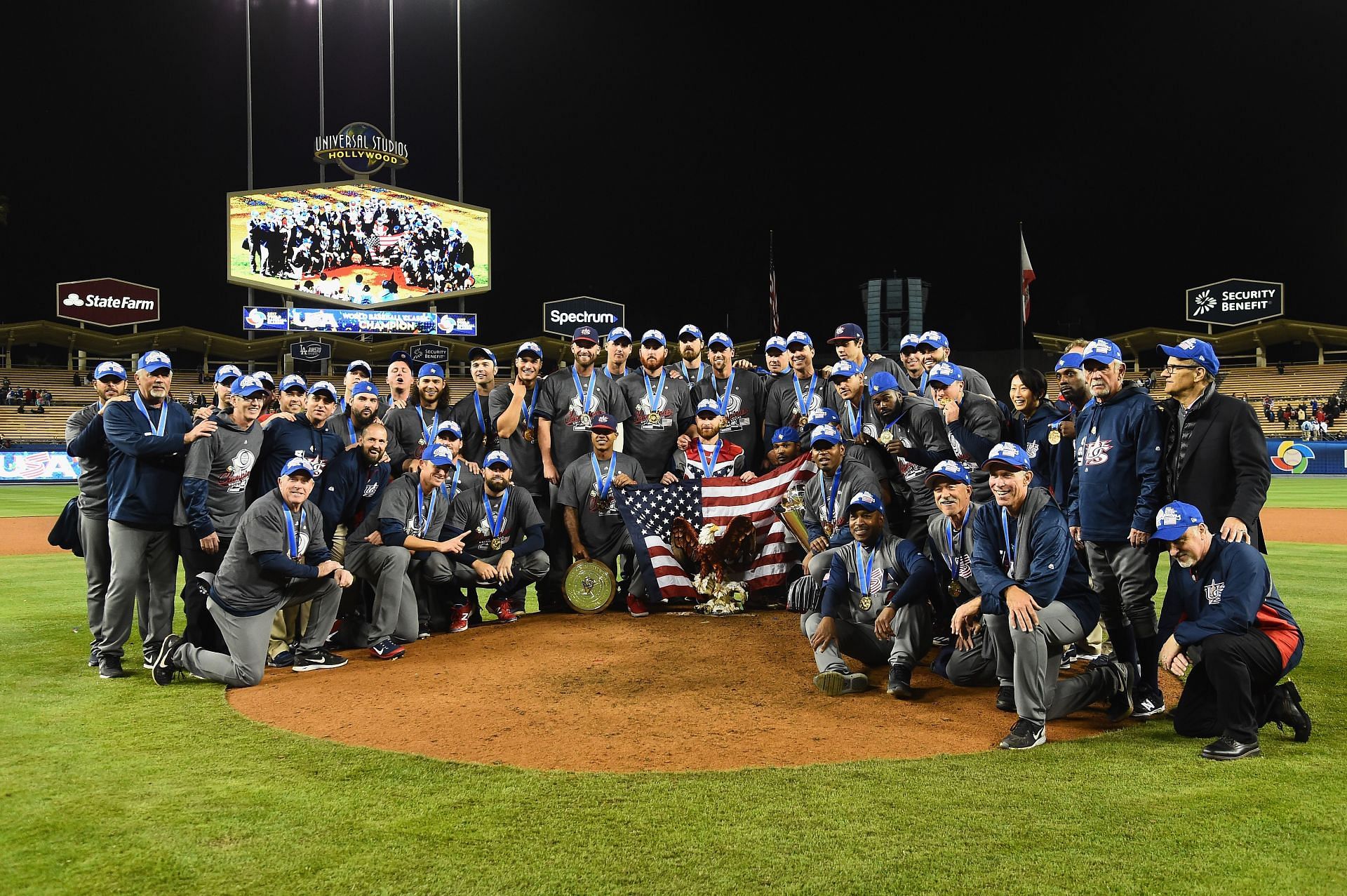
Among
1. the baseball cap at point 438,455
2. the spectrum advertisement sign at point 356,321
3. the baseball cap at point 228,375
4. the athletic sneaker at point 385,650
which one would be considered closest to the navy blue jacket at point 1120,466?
the baseball cap at point 438,455

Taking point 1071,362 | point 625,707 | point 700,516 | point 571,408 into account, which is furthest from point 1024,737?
point 571,408

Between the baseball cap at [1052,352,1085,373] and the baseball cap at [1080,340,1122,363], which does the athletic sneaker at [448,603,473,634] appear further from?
the baseball cap at [1080,340,1122,363]

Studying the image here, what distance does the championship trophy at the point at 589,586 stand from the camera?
9.67 m

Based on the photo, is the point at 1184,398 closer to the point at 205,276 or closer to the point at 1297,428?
the point at 1297,428

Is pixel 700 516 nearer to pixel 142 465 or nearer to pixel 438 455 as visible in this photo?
pixel 438 455

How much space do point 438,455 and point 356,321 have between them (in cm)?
3454

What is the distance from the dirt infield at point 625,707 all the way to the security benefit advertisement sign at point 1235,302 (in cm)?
5226

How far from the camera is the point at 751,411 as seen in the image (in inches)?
410

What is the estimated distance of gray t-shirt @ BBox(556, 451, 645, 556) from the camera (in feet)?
32.4

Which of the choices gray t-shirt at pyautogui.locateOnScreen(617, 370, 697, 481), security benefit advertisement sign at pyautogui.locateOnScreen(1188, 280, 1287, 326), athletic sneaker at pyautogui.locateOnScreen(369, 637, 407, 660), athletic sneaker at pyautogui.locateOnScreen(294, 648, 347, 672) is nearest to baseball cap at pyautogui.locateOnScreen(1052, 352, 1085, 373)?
gray t-shirt at pyautogui.locateOnScreen(617, 370, 697, 481)

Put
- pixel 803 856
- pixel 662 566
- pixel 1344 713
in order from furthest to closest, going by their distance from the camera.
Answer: pixel 662 566
pixel 1344 713
pixel 803 856

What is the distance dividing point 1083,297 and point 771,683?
197 ft

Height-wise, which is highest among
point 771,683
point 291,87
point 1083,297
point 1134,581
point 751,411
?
point 291,87

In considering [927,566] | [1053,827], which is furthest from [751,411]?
[1053,827]
